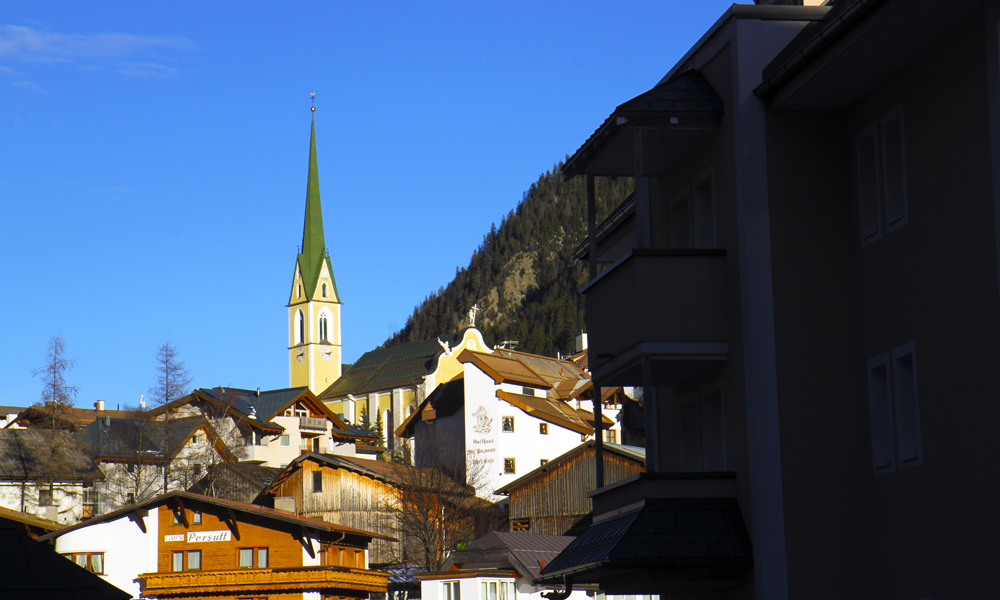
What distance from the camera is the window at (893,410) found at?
39.9ft

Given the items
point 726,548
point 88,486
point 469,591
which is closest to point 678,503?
point 726,548

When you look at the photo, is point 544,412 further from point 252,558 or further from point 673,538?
point 673,538

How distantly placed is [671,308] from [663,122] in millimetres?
2216

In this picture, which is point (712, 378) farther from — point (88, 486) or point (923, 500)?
point (88, 486)

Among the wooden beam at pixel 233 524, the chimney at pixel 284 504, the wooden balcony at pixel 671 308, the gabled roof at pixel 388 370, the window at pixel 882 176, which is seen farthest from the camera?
the gabled roof at pixel 388 370

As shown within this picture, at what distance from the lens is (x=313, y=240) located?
16712 centimetres

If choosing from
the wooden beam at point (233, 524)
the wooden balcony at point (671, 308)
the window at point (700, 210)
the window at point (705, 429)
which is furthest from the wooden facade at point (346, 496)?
the wooden balcony at point (671, 308)

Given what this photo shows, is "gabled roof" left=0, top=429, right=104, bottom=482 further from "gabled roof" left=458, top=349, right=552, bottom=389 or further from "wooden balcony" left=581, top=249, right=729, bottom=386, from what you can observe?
"wooden balcony" left=581, top=249, right=729, bottom=386

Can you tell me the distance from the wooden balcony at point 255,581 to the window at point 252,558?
0.56 m

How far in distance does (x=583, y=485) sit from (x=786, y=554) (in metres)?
47.0

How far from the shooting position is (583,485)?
59500 millimetres

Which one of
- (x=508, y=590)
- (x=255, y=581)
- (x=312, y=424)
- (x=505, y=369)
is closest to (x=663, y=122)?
(x=508, y=590)

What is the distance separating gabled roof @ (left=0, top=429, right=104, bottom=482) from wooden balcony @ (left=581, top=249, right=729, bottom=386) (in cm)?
6051

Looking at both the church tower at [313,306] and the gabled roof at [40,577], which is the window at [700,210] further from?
the church tower at [313,306]
